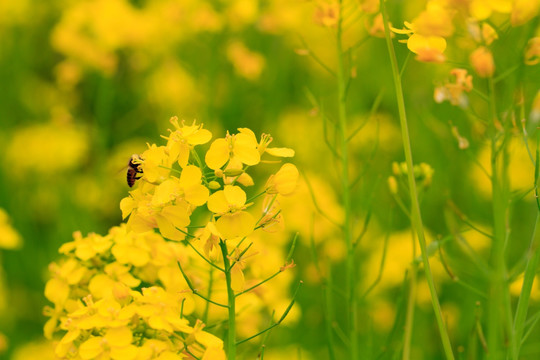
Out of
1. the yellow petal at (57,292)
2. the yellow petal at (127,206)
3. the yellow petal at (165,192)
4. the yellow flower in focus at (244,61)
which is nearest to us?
the yellow petal at (165,192)

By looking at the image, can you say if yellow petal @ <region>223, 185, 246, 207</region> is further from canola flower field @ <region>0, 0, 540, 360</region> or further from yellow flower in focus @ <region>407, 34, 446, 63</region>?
yellow flower in focus @ <region>407, 34, 446, 63</region>

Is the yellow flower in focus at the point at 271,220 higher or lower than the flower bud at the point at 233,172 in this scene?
lower

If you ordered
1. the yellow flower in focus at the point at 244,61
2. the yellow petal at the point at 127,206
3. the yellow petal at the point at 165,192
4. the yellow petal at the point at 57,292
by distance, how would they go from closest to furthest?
1. the yellow petal at the point at 165,192
2. the yellow petal at the point at 127,206
3. the yellow petal at the point at 57,292
4. the yellow flower in focus at the point at 244,61

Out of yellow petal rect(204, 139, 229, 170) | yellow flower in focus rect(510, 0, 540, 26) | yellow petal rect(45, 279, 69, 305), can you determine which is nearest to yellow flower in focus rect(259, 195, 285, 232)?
yellow petal rect(204, 139, 229, 170)

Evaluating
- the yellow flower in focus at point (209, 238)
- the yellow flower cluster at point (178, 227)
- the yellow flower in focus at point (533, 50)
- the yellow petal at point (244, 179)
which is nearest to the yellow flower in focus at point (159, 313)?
the yellow flower cluster at point (178, 227)

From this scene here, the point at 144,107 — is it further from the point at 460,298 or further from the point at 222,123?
the point at 460,298

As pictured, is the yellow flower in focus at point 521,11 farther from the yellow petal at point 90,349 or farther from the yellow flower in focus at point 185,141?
the yellow petal at point 90,349

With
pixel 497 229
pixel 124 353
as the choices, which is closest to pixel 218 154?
pixel 124 353
